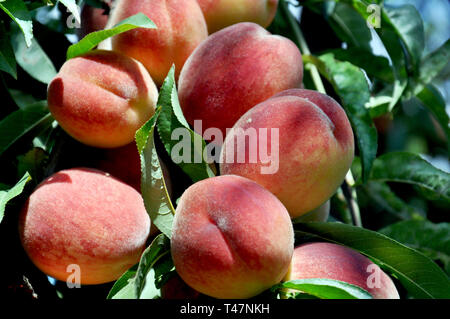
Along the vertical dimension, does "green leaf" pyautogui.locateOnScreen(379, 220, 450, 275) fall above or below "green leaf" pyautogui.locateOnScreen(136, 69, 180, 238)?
below

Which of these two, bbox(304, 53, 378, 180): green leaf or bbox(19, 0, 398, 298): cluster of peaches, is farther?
bbox(304, 53, 378, 180): green leaf

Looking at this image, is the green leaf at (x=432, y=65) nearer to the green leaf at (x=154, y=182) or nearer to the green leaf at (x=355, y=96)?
the green leaf at (x=355, y=96)

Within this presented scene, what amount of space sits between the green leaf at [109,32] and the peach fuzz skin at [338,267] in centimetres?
38

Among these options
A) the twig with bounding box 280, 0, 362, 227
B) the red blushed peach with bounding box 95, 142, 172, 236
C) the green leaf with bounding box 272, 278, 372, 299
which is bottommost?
the twig with bounding box 280, 0, 362, 227

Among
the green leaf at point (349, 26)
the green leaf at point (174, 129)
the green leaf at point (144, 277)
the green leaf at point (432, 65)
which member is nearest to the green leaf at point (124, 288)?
the green leaf at point (144, 277)

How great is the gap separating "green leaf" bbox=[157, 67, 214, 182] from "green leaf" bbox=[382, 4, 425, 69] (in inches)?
21.4

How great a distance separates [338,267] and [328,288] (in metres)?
0.07

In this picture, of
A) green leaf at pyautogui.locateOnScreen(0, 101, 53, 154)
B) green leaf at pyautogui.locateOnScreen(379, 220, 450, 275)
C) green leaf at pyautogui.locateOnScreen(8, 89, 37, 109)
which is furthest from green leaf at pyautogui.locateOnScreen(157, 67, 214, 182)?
green leaf at pyautogui.locateOnScreen(379, 220, 450, 275)

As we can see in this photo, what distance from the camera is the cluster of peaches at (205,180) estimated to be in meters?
0.64

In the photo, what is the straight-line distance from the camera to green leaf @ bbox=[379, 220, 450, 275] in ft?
3.59

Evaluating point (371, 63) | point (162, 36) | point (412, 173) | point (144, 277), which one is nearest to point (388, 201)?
point (412, 173)

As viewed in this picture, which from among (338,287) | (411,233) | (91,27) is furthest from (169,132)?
(411,233)

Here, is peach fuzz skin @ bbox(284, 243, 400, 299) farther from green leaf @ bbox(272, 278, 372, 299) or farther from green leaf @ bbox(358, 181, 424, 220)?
green leaf @ bbox(358, 181, 424, 220)
